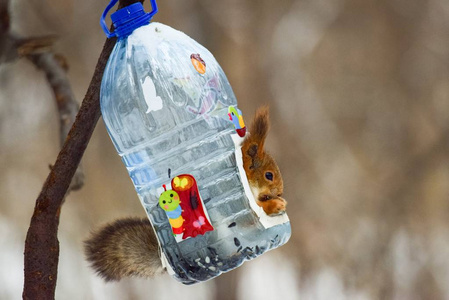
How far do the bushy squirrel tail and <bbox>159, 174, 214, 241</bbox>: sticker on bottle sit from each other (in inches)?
4.0

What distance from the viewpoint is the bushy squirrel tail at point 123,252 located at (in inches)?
34.9

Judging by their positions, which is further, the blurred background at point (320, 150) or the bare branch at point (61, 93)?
the blurred background at point (320, 150)

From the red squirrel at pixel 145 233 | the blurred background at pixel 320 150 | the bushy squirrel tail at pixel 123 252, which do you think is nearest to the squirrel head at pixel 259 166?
the red squirrel at pixel 145 233

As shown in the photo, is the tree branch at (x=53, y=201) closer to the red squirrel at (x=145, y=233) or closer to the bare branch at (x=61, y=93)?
the red squirrel at (x=145, y=233)

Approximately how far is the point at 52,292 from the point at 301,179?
179 centimetres

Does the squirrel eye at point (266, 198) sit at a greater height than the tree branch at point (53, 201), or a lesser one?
lesser

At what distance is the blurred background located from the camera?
7.86 feet

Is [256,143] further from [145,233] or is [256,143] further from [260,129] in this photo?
[145,233]

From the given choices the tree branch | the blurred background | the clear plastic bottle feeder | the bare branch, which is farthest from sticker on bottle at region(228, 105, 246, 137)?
the blurred background

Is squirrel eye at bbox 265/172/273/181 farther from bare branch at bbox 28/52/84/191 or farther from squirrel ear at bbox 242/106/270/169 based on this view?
bare branch at bbox 28/52/84/191

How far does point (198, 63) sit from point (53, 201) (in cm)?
29

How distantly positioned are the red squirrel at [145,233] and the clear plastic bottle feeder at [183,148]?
0.05ft

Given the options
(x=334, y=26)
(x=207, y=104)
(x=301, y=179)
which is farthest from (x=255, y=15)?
(x=207, y=104)

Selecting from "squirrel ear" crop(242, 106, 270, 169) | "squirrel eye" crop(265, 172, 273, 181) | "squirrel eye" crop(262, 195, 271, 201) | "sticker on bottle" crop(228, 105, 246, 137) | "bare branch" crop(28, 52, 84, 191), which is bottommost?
"squirrel eye" crop(262, 195, 271, 201)
